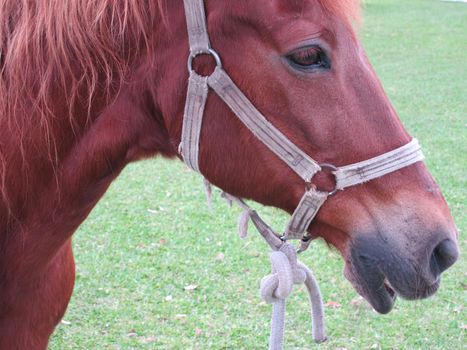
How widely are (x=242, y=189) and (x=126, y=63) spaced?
49 cm

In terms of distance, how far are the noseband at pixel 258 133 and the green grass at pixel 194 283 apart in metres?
1.01

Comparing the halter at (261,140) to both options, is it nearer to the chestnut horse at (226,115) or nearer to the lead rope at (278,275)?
the chestnut horse at (226,115)

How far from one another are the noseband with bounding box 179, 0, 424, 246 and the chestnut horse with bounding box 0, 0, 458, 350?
21 mm

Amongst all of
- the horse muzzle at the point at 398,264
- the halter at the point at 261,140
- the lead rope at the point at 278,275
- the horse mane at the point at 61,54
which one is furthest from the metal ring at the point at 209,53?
the horse muzzle at the point at 398,264

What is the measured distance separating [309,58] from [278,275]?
713 millimetres

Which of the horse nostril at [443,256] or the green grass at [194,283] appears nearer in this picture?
the horse nostril at [443,256]

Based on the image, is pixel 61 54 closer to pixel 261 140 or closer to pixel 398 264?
pixel 261 140

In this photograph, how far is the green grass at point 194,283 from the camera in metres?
4.26

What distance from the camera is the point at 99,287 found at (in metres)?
4.89

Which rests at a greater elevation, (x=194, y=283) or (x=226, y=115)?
(x=226, y=115)

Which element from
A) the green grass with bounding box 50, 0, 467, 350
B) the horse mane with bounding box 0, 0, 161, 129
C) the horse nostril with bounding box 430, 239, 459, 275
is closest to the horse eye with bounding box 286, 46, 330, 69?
the horse mane with bounding box 0, 0, 161, 129

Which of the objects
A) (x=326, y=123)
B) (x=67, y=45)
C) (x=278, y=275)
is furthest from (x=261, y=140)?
(x=67, y=45)

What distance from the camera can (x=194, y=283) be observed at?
4957mm

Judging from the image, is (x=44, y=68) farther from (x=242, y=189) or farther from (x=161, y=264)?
(x=161, y=264)
